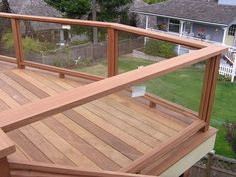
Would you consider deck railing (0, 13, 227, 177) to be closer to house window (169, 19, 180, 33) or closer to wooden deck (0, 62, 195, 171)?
wooden deck (0, 62, 195, 171)

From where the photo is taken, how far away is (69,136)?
2873mm

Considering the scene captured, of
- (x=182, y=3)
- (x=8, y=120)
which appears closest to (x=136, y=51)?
(x=8, y=120)

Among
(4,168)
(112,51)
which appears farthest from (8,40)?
(4,168)

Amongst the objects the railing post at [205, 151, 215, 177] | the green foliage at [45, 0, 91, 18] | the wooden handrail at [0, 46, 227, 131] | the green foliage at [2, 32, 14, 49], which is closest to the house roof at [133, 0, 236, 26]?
the green foliage at [45, 0, 91, 18]

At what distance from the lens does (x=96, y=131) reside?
2.98 meters

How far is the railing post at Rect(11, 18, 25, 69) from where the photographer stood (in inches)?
170

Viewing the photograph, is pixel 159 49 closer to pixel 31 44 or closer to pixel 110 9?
pixel 31 44

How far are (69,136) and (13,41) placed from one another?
229cm

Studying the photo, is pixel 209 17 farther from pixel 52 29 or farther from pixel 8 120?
pixel 8 120

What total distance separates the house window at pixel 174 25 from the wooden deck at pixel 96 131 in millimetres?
16018

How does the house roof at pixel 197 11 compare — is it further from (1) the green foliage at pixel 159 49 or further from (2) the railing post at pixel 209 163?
(1) the green foliage at pixel 159 49

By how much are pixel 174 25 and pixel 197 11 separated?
5.43 feet

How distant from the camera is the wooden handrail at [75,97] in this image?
1313mm

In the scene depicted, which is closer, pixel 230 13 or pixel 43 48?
pixel 43 48
